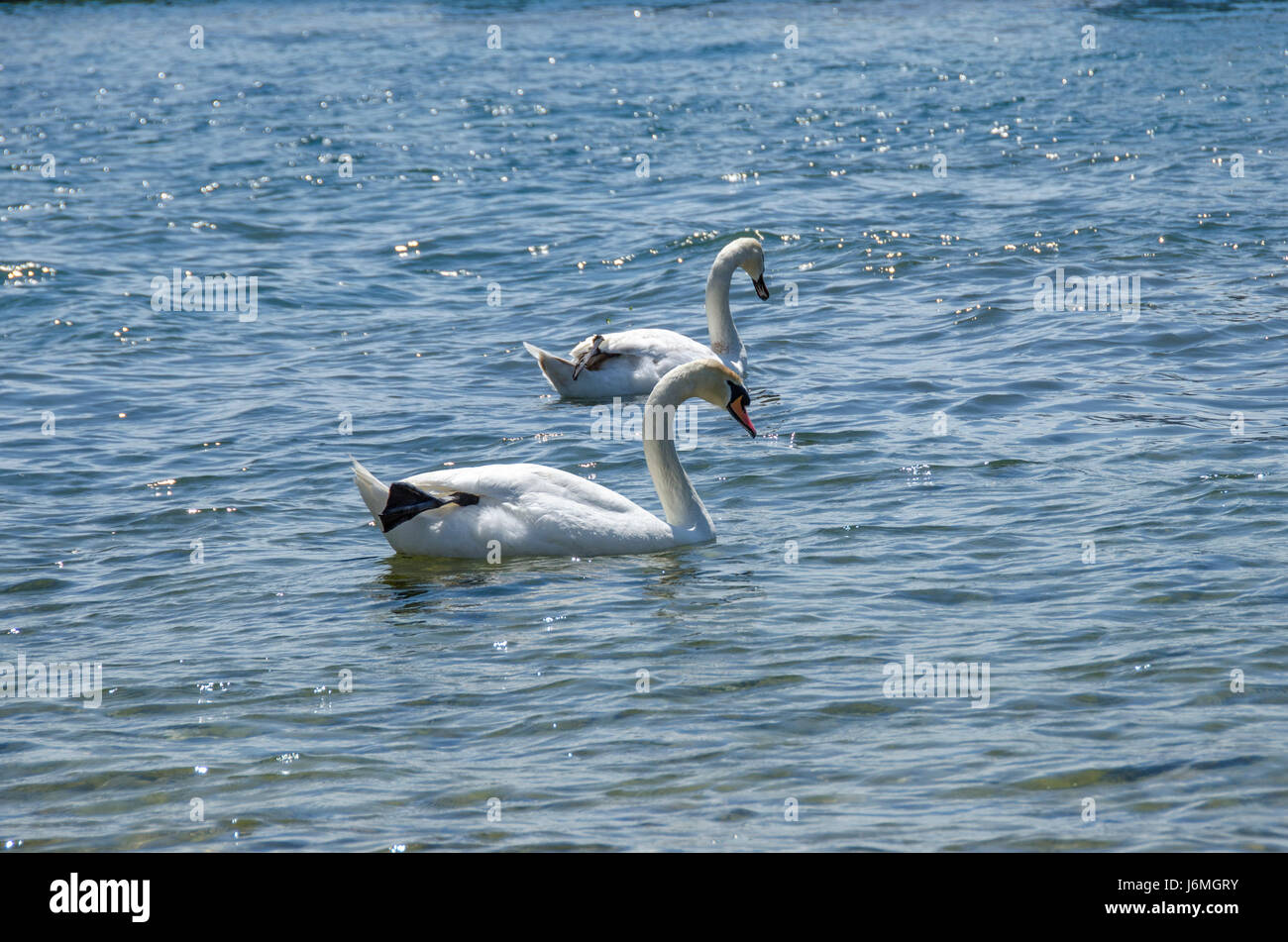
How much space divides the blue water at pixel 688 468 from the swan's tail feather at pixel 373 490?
446 mm

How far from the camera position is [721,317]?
46.3 feet

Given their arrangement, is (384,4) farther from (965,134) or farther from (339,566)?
(339,566)

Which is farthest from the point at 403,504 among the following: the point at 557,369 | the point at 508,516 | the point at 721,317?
the point at 721,317

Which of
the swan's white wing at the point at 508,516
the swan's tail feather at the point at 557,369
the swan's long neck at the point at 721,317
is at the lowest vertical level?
the swan's white wing at the point at 508,516

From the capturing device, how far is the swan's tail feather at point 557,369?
12836 mm

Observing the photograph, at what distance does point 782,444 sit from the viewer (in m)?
11.7

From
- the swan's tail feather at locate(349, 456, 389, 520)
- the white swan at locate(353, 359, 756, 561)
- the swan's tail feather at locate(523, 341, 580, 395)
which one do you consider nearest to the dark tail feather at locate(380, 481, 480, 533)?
the white swan at locate(353, 359, 756, 561)

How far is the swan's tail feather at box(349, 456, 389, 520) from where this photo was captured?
9.18 metres

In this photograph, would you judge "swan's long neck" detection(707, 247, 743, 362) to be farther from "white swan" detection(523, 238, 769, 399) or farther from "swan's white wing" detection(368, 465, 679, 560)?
"swan's white wing" detection(368, 465, 679, 560)

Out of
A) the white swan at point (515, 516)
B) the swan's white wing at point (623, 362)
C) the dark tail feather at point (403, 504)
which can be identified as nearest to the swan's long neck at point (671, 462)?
the white swan at point (515, 516)

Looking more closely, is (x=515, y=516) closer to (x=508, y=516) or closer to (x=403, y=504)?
(x=508, y=516)

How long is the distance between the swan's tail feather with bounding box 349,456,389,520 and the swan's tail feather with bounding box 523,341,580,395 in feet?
12.0

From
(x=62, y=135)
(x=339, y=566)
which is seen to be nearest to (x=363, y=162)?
(x=62, y=135)

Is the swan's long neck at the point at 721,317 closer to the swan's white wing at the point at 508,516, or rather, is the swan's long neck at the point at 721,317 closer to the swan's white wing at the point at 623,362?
the swan's white wing at the point at 623,362
